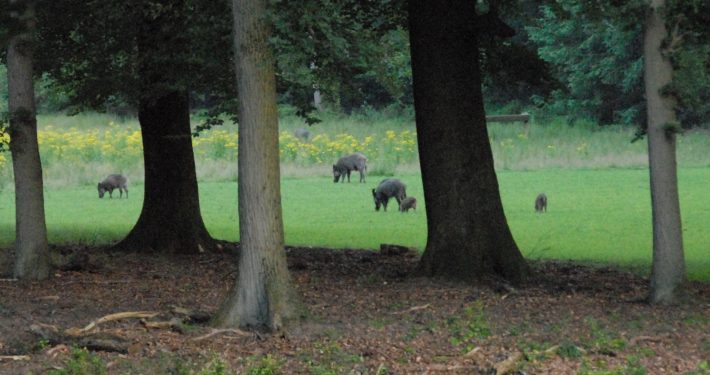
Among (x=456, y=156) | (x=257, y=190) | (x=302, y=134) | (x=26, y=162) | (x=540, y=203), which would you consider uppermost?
(x=302, y=134)

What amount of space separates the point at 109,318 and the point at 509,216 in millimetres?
17321

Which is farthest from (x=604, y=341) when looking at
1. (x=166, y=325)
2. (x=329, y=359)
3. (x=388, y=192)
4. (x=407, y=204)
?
(x=388, y=192)

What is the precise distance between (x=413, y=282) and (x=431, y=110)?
7.25 feet

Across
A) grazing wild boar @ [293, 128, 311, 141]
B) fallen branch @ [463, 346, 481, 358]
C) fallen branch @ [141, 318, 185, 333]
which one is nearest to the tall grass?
grazing wild boar @ [293, 128, 311, 141]

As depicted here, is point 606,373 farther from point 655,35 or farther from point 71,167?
point 71,167

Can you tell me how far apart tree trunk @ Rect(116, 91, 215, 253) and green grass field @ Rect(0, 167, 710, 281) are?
3558 mm

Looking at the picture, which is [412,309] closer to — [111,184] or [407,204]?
[407,204]

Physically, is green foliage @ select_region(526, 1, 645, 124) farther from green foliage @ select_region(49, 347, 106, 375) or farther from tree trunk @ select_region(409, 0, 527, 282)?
green foliage @ select_region(49, 347, 106, 375)

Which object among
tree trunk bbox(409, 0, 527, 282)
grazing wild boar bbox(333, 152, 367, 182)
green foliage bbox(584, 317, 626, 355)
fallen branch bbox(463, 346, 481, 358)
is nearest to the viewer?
fallen branch bbox(463, 346, 481, 358)

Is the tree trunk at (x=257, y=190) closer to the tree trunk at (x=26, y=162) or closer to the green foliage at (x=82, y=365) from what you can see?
the green foliage at (x=82, y=365)

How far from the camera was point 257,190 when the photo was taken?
12.0 meters

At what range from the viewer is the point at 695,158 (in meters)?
48.4

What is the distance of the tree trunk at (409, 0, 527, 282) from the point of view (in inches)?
638

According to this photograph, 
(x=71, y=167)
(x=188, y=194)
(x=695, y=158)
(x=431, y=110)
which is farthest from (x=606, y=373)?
(x=695, y=158)
